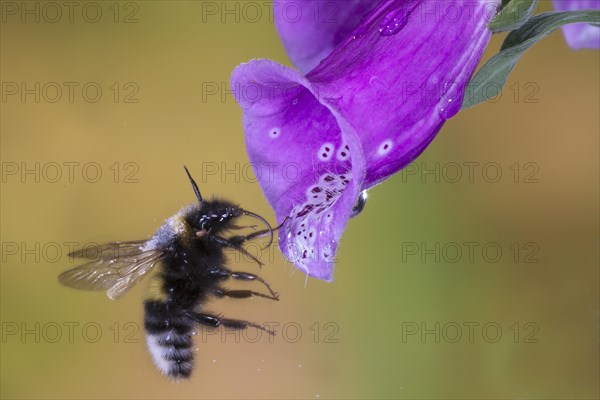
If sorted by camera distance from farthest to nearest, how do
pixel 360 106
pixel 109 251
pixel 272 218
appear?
pixel 272 218
pixel 109 251
pixel 360 106

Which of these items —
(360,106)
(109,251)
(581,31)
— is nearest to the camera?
(360,106)

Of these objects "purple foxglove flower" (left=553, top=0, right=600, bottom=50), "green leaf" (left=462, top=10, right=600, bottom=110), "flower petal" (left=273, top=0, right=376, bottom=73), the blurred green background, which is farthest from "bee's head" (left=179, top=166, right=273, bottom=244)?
the blurred green background

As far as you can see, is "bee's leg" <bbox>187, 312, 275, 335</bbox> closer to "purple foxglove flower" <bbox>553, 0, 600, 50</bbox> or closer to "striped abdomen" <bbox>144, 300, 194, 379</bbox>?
"striped abdomen" <bbox>144, 300, 194, 379</bbox>

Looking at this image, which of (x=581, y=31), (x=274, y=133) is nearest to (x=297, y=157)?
(x=274, y=133)

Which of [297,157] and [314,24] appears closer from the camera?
[297,157]

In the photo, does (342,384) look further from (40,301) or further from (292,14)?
(292,14)

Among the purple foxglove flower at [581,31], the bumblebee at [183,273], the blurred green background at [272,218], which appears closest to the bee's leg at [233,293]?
the bumblebee at [183,273]

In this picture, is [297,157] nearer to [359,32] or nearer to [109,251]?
[359,32]

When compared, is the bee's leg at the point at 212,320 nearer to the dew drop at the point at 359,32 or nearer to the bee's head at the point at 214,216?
the bee's head at the point at 214,216
